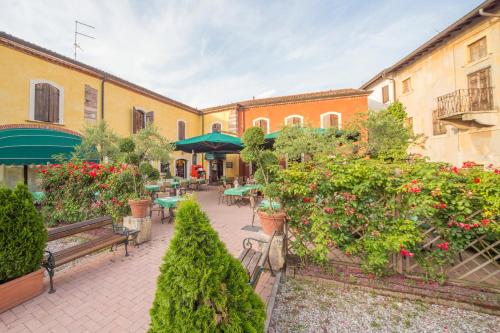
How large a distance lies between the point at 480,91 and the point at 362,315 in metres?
13.2

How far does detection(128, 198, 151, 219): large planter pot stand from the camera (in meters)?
4.84

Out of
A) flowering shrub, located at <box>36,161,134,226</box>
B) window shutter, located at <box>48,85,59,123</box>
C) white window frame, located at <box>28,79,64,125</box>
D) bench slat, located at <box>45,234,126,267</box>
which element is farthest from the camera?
window shutter, located at <box>48,85,59,123</box>

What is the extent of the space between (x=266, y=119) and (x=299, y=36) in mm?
9415

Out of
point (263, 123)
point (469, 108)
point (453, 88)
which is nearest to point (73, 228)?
point (263, 123)

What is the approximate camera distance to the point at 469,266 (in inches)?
138

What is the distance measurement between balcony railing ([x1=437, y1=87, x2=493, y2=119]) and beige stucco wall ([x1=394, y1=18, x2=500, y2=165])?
286 mm

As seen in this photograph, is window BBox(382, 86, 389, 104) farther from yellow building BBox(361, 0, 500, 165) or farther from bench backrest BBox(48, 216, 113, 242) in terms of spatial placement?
bench backrest BBox(48, 216, 113, 242)

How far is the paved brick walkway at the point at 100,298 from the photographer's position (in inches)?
96.5

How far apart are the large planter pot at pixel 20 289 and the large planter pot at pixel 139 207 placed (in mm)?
1969

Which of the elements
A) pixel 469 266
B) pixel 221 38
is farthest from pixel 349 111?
pixel 469 266

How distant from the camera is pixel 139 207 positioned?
4883 millimetres

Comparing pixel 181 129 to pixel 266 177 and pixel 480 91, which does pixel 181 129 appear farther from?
pixel 480 91

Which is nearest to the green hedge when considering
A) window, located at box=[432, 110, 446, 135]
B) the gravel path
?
the gravel path

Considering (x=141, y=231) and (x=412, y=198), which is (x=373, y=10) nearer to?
(x=412, y=198)
